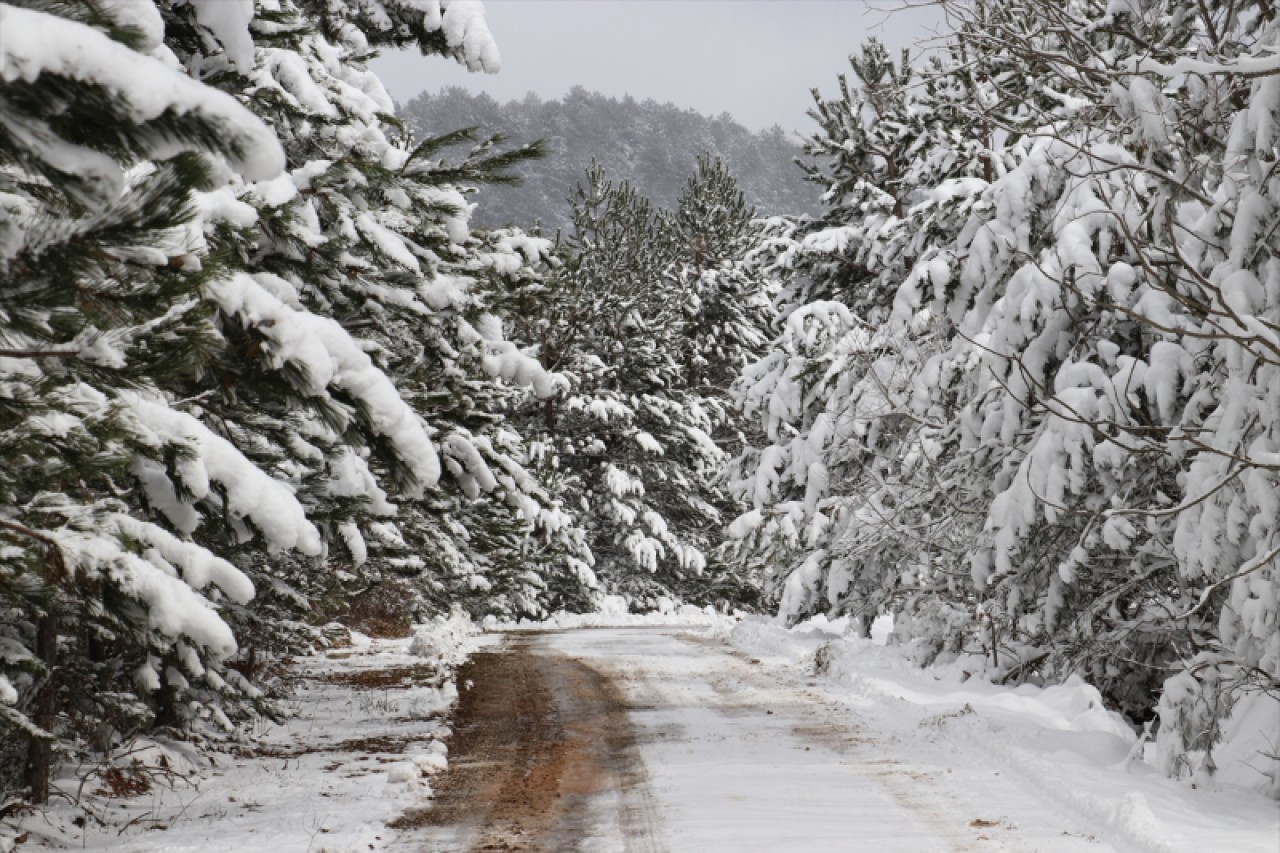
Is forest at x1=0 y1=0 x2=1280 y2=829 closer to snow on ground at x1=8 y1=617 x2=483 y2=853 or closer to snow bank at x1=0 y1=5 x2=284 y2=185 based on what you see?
snow bank at x1=0 y1=5 x2=284 y2=185

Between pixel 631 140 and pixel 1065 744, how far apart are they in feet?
351

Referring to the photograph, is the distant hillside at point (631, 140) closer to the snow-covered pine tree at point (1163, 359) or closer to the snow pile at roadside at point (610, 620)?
the snow pile at roadside at point (610, 620)

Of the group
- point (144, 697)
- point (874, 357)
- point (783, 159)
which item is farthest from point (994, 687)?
point (783, 159)

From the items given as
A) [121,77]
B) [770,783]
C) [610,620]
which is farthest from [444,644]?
[121,77]

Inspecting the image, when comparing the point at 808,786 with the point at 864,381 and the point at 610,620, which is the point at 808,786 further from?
the point at 610,620

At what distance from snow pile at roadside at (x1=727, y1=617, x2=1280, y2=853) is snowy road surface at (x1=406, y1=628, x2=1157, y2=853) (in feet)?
0.34

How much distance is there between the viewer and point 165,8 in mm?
4961

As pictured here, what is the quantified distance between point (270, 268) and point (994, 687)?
837 centimetres

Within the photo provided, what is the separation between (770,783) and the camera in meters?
7.02

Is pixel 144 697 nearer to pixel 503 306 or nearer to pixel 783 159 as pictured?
pixel 503 306

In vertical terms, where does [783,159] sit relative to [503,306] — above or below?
above

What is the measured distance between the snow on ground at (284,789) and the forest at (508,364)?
32cm

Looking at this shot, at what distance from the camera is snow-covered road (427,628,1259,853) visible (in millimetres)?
5750

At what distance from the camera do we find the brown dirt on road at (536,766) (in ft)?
20.1
